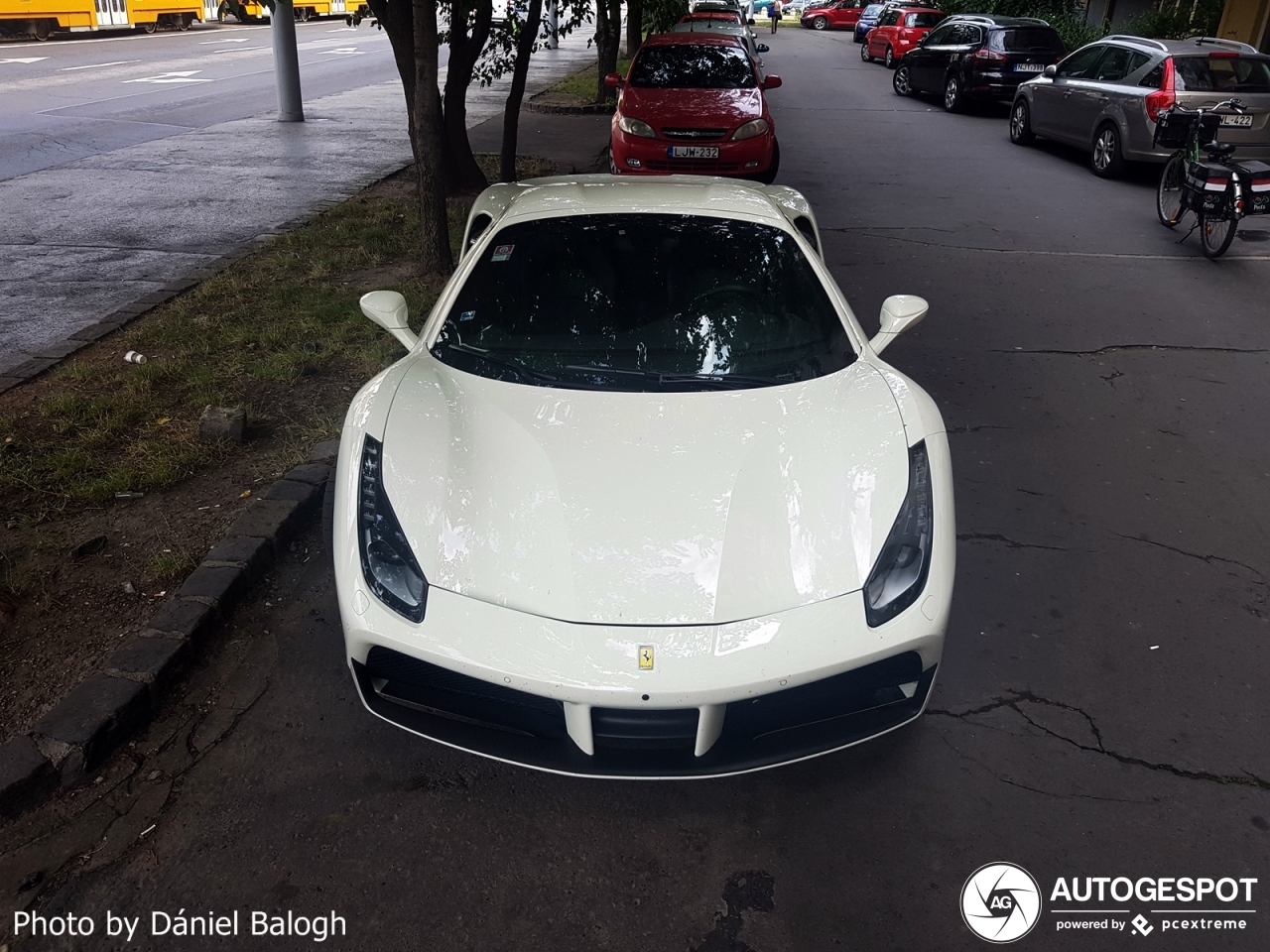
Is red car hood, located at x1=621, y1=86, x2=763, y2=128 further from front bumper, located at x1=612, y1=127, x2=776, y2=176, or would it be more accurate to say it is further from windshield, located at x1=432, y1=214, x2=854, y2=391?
windshield, located at x1=432, y1=214, x2=854, y2=391

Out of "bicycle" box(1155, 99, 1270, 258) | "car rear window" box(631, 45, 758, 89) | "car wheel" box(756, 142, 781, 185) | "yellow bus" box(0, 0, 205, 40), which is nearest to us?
"bicycle" box(1155, 99, 1270, 258)

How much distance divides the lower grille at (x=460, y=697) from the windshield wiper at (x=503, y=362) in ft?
3.79

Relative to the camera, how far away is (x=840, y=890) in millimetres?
2629

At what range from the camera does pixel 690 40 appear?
40.5 feet

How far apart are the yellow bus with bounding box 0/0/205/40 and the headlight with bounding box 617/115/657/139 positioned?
76.9ft

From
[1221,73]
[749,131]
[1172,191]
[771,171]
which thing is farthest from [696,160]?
[1221,73]

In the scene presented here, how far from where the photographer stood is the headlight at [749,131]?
1054 cm

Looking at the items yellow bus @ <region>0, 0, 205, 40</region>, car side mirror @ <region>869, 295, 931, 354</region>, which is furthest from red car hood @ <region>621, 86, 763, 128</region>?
yellow bus @ <region>0, 0, 205, 40</region>

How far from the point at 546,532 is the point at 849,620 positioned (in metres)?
0.86

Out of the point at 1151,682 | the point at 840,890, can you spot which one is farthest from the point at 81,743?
the point at 1151,682

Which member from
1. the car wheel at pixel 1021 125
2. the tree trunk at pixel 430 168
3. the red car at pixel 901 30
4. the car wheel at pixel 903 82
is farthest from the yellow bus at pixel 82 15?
the car wheel at pixel 1021 125

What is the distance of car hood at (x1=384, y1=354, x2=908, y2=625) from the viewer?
267 centimetres

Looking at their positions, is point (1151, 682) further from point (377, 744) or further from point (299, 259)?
point (299, 259)

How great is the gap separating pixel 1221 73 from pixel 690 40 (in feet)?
20.5
